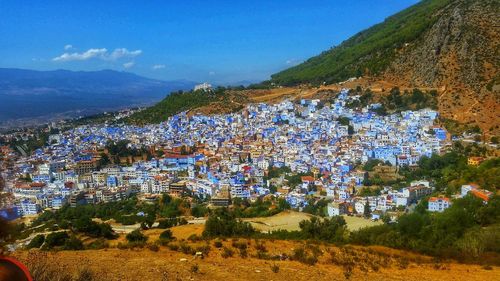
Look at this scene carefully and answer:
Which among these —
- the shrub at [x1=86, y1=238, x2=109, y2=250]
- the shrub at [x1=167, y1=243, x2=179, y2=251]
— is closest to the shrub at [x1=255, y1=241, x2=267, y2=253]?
the shrub at [x1=167, y1=243, x2=179, y2=251]

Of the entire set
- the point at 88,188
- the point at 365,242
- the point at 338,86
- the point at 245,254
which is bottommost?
the point at 88,188

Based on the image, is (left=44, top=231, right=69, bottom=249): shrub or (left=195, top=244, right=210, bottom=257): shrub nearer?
(left=195, top=244, right=210, bottom=257): shrub

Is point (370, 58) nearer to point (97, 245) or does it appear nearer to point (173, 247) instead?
point (97, 245)

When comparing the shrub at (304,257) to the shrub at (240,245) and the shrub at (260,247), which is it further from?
the shrub at (240,245)

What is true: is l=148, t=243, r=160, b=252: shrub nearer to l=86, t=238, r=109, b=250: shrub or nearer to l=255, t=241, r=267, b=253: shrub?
l=86, t=238, r=109, b=250: shrub

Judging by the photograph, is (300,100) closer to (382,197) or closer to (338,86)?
(338,86)

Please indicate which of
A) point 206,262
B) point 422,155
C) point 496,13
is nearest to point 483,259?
point 206,262
